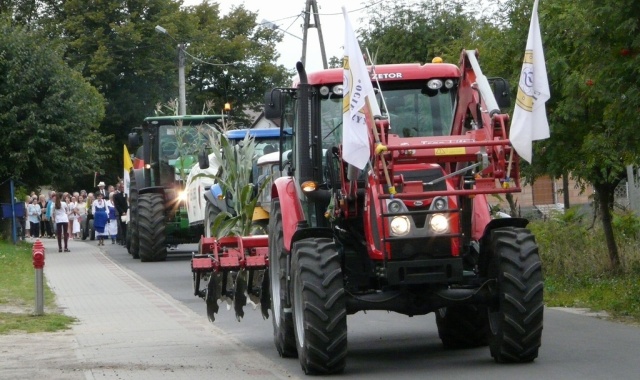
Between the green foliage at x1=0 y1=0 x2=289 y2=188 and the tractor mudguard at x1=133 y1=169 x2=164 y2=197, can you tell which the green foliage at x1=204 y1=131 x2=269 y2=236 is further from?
the green foliage at x1=0 y1=0 x2=289 y2=188

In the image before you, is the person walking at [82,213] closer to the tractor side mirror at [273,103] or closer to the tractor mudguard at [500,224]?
the tractor side mirror at [273,103]

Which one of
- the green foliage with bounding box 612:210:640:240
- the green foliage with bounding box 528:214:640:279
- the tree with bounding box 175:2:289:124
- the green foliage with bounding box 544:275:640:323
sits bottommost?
the green foliage with bounding box 544:275:640:323

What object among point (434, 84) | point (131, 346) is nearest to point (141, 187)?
point (131, 346)

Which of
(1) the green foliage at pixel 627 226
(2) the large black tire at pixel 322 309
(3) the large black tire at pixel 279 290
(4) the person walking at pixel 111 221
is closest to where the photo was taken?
(2) the large black tire at pixel 322 309

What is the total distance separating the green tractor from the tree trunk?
33.2ft

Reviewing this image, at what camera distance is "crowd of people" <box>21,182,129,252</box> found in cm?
3466

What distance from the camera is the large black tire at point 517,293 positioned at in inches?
408

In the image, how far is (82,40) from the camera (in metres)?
59.7

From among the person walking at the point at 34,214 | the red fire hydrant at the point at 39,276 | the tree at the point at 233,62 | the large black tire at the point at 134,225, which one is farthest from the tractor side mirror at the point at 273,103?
the tree at the point at 233,62

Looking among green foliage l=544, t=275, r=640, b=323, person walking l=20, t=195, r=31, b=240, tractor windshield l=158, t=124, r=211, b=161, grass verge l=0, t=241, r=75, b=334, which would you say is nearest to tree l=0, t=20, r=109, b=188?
person walking l=20, t=195, r=31, b=240

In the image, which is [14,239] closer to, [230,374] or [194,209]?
[194,209]

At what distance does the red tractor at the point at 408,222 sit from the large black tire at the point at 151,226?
1596 centimetres

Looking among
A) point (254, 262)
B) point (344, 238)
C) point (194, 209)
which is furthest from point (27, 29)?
point (344, 238)

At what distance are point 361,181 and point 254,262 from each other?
9.75ft
